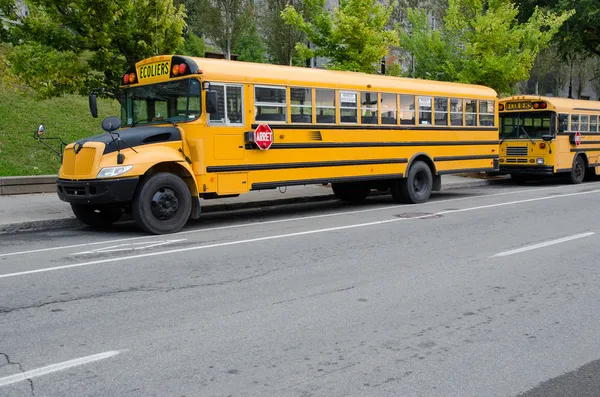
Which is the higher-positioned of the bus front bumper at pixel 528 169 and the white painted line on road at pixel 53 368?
the bus front bumper at pixel 528 169

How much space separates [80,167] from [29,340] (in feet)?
17.9

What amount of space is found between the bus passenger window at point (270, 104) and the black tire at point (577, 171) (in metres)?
12.3

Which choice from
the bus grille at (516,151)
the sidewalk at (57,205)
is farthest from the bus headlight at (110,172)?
the bus grille at (516,151)

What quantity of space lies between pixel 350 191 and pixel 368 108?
103 inches

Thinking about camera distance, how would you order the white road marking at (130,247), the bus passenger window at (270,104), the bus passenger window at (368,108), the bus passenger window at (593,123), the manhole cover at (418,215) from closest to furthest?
the white road marking at (130,247) < the bus passenger window at (270,104) < the manhole cover at (418,215) < the bus passenger window at (368,108) < the bus passenger window at (593,123)

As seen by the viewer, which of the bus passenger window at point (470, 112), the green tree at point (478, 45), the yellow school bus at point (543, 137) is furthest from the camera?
the green tree at point (478, 45)

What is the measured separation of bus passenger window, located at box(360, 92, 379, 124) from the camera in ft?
43.0

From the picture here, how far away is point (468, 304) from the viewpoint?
19.3 feet

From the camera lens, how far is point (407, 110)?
1407cm

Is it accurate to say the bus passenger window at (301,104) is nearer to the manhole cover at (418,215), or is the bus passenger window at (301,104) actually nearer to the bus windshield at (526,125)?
the manhole cover at (418,215)

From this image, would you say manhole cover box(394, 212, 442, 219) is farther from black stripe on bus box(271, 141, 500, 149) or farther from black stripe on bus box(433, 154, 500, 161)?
black stripe on bus box(433, 154, 500, 161)

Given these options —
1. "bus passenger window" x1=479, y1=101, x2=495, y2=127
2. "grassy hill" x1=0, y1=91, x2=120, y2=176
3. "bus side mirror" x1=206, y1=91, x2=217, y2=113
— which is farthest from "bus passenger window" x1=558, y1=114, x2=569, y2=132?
"grassy hill" x1=0, y1=91, x2=120, y2=176

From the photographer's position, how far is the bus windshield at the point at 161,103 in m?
10.5

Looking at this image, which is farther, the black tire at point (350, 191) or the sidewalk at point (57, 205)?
the black tire at point (350, 191)
